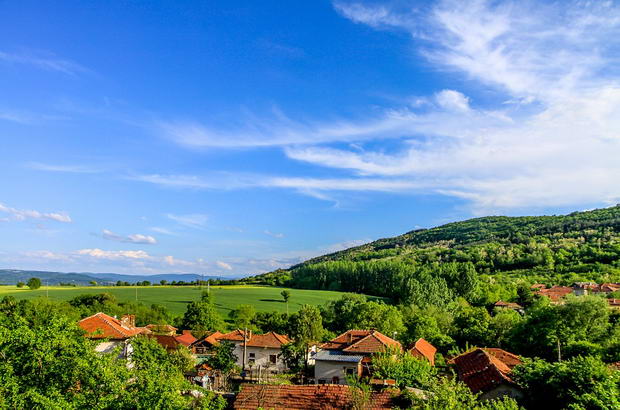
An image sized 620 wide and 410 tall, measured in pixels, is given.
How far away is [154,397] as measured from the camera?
14.6 metres

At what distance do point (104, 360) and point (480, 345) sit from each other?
4712cm

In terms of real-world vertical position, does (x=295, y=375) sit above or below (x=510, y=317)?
below

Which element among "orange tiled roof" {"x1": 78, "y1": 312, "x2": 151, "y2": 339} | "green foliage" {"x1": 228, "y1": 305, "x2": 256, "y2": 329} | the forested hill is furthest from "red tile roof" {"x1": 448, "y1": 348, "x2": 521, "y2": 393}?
the forested hill

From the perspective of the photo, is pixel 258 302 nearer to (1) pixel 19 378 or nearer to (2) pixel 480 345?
(2) pixel 480 345

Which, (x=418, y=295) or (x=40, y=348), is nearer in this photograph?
(x=40, y=348)

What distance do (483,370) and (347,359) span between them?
1105cm

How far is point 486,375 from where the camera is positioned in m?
28.6

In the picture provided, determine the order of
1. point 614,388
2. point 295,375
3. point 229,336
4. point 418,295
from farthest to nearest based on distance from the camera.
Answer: point 418,295 < point 229,336 < point 295,375 < point 614,388

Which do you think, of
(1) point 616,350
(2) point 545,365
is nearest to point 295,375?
(2) point 545,365

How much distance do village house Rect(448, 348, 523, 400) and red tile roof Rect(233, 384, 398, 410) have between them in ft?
32.0

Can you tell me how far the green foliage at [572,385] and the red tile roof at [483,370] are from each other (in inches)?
128

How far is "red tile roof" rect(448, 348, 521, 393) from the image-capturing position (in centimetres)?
2699

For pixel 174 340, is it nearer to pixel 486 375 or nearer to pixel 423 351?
pixel 423 351

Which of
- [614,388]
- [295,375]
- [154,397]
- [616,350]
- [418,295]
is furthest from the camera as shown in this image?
[418,295]
